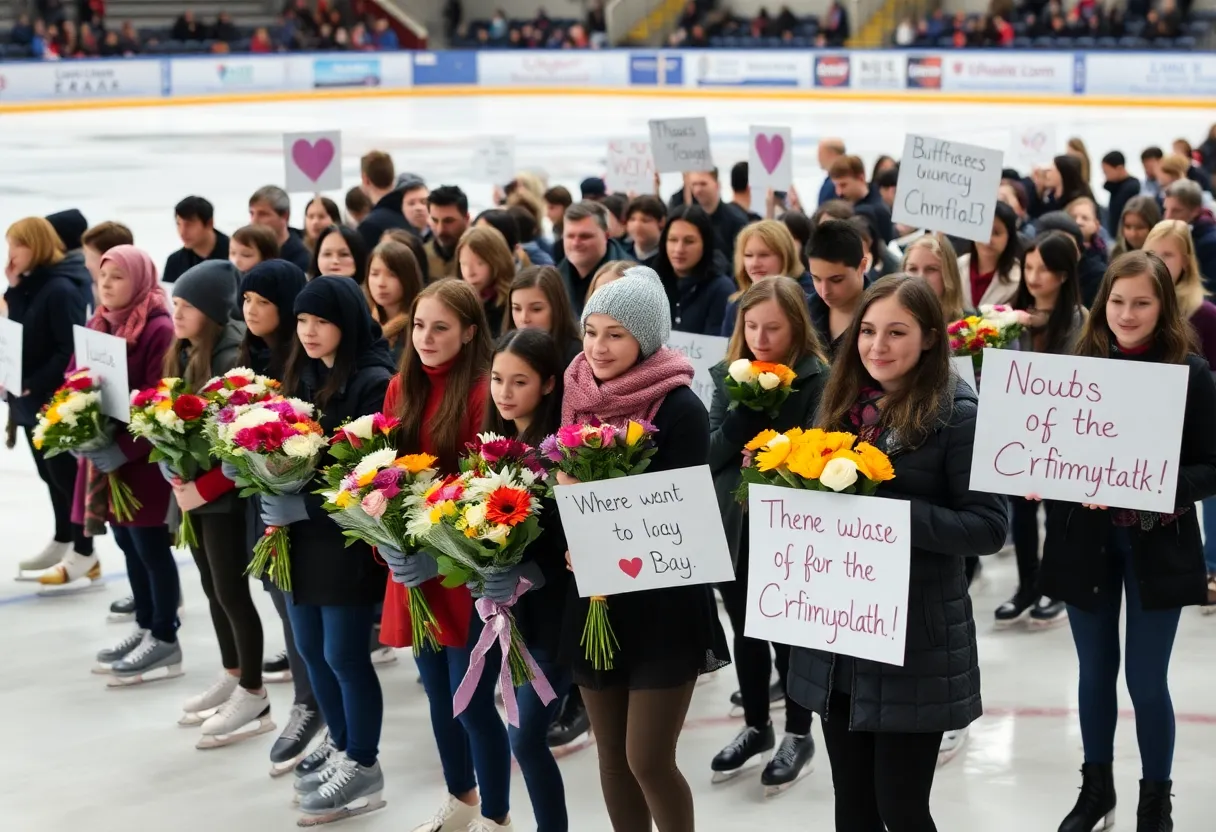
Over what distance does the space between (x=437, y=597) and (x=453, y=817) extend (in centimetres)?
Result: 84

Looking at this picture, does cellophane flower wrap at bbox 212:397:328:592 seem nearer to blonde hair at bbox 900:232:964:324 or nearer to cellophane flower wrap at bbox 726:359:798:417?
cellophane flower wrap at bbox 726:359:798:417

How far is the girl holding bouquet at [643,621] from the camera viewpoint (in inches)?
162

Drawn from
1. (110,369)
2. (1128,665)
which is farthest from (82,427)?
(1128,665)

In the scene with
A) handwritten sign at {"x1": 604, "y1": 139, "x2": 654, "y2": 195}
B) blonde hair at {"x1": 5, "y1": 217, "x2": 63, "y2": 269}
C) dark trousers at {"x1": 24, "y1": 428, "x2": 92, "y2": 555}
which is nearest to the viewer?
blonde hair at {"x1": 5, "y1": 217, "x2": 63, "y2": 269}

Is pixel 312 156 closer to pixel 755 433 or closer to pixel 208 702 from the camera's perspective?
pixel 208 702

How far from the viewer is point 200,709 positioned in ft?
20.8

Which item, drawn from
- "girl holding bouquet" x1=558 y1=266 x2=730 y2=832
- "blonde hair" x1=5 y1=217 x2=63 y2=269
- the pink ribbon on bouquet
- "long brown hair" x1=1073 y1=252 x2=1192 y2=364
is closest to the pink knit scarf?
"girl holding bouquet" x1=558 y1=266 x2=730 y2=832

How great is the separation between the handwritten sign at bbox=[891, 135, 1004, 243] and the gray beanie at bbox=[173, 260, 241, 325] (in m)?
3.37

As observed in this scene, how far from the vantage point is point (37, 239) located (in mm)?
7414

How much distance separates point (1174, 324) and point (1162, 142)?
896 inches

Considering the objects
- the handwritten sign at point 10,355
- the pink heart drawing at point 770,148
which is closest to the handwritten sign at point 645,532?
the handwritten sign at point 10,355

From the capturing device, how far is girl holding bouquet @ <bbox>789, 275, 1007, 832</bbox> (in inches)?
149

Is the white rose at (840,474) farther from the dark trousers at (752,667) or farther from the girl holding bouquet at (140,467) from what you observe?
the girl holding bouquet at (140,467)

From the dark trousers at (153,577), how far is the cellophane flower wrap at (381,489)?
204cm
